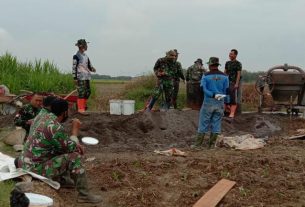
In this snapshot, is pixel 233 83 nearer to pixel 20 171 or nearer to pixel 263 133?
pixel 263 133

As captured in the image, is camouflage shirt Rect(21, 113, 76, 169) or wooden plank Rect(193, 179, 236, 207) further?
camouflage shirt Rect(21, 113, 76, 169)

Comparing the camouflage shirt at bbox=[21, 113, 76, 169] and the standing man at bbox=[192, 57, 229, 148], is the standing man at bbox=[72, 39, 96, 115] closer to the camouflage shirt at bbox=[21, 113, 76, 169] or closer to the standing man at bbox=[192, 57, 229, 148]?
the standing man at bbox=[192, 57, 229, 148]

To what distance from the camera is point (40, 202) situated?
5488 mm

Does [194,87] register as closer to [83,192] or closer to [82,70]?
[82,70]

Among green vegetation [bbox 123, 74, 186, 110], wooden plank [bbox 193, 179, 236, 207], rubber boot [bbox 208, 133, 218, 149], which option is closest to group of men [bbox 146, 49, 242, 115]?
rubber boot [bbox 208, 133, 218, 149]

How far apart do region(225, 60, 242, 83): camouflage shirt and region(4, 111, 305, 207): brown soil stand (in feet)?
9.15

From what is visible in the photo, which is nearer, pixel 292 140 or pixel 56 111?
pixel 56 111

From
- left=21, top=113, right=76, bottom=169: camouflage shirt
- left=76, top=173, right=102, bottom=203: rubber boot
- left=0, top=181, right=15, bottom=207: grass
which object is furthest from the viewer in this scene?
left=76, top=173, right=102, bottom=203: rubber boot

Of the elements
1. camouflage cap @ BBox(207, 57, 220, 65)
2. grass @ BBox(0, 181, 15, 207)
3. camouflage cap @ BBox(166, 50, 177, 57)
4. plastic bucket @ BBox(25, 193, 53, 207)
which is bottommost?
grass @ BBox(0, 181, 15, 207)

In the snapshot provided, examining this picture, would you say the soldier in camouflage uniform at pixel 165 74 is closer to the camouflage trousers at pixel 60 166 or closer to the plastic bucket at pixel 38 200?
the camouflage trousers at pixel 60 166

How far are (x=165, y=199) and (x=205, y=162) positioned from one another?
160 cm

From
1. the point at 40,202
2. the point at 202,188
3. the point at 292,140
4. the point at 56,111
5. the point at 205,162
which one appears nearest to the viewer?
the point at 40,202

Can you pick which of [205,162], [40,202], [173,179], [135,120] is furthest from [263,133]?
[40,202]

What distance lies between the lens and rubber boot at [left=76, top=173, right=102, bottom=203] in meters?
6.32
